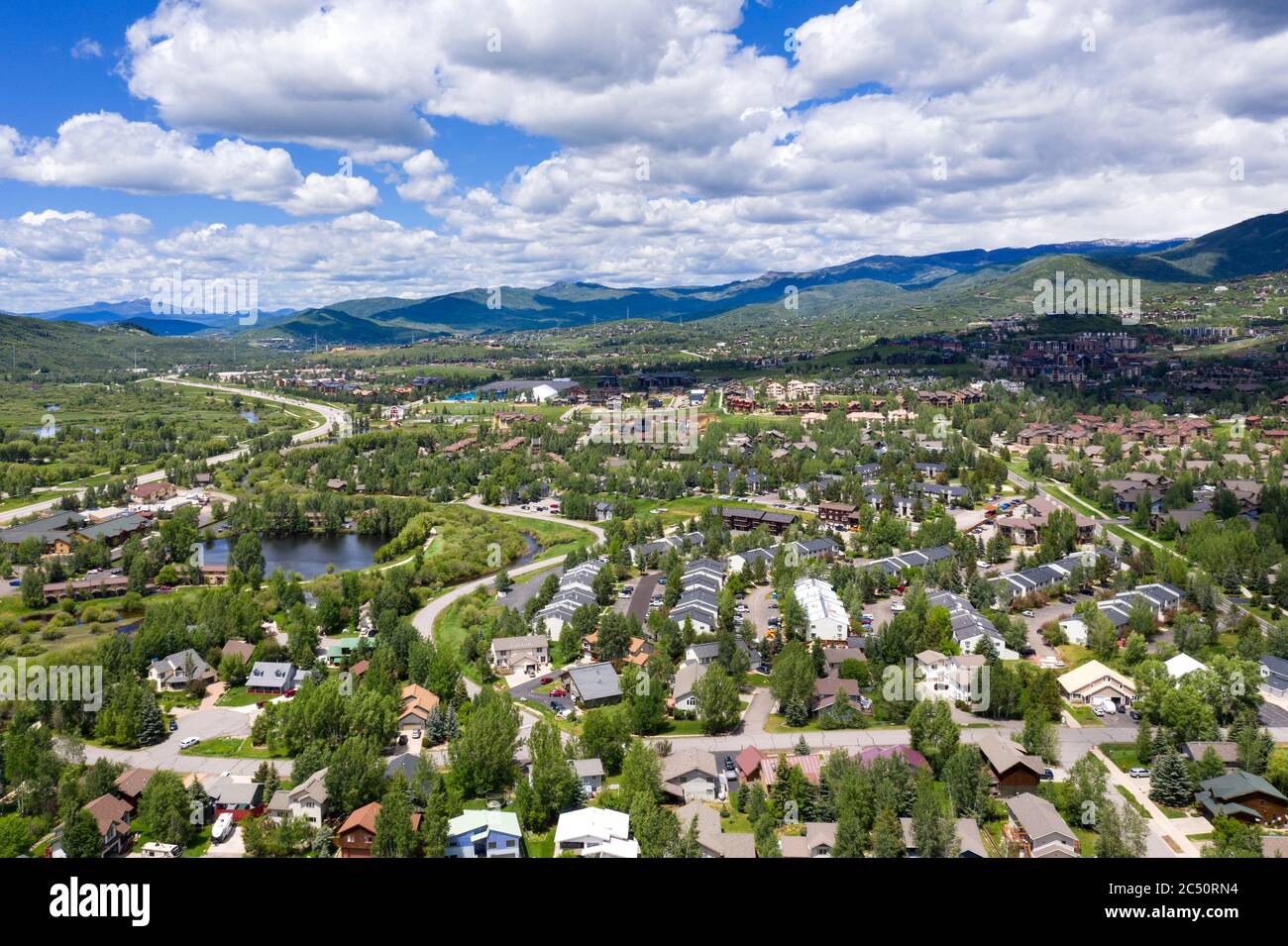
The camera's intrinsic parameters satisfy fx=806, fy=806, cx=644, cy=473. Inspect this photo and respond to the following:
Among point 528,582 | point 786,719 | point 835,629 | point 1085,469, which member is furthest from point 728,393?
point 786,719

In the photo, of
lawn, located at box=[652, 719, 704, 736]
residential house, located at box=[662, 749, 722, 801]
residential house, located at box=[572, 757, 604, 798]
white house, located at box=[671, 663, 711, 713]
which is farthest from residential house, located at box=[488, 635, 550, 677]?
residential house, located at box=[662, 749, 722, 801]

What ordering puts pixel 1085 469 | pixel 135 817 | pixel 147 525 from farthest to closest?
pixel 1085 469 < pixel 147 525 < pixel 135 817

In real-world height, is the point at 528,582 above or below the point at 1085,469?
below

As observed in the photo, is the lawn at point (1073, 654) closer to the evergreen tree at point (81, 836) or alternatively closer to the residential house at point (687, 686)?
the residential house at point (687, 686)

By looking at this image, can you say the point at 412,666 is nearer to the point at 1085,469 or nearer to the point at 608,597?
the point at 608,597

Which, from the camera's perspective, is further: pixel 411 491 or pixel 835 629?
pixel 411 491

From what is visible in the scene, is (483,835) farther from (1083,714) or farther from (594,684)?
(1083,714)
